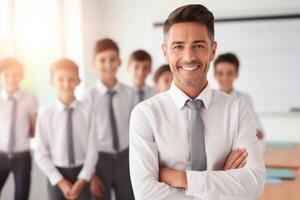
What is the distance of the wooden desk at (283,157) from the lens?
1.58 m

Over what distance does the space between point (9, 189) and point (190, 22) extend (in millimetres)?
993

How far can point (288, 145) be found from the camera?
2061 mm

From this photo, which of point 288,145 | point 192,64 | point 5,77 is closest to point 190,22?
point 192,64

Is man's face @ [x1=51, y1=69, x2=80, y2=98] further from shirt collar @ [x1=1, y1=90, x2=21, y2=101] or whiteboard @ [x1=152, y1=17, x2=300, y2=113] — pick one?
whiteboard @ [x1=152, y1=17, x2=300, y2=113]

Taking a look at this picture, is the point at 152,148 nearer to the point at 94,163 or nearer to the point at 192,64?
the point at 192,64

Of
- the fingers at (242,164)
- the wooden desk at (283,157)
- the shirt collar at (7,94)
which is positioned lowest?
the wooden desk at (283,157)

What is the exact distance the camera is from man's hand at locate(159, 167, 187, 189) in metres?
0.66

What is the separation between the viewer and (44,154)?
1192 mm

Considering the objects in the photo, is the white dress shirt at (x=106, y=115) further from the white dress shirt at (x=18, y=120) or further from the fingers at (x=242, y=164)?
the fingers at (x=242, y=164)

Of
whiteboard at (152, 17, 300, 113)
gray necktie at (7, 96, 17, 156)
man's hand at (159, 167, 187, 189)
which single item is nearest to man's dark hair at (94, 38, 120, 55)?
gray necktie at (7, 96, 17, 156)

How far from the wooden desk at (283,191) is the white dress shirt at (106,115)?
0.55 metres

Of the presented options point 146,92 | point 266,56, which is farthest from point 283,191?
point 266,56

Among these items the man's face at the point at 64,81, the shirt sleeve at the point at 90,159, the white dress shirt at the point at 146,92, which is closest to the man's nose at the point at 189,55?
the man's face at the point at 64,81

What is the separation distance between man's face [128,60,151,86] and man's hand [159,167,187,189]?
2.66 feet
